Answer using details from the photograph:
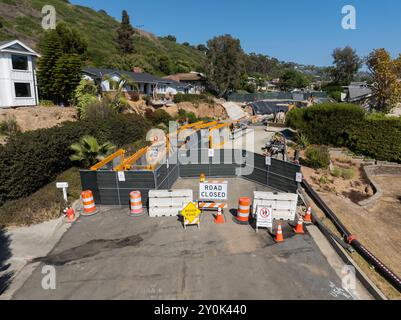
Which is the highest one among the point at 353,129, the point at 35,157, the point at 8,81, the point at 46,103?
the point at 8,81

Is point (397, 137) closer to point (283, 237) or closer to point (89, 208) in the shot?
point (283, 237)

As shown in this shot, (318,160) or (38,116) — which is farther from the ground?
(38,116)

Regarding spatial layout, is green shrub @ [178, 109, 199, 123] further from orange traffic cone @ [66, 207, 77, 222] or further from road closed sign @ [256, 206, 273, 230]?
road closed sign @ [256, 206, 273, 230]

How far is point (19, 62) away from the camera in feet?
84.2

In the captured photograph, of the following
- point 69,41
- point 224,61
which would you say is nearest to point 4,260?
point 69,41

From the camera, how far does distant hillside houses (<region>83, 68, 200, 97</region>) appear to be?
34.8m

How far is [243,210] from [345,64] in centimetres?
10689

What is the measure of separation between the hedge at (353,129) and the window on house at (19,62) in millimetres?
25953

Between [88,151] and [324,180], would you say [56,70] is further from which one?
[324,180]

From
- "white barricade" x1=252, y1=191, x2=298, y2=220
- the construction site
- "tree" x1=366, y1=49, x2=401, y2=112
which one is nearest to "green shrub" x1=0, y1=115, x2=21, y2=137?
the construction site

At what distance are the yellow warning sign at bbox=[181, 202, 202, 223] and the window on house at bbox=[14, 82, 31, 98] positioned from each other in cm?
2339

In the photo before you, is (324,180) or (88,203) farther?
(324,180)
